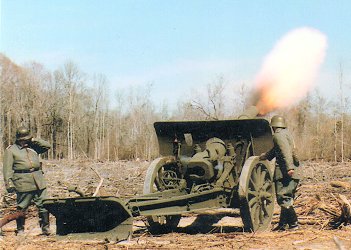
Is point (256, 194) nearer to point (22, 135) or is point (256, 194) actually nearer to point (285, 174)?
point (285, 174)

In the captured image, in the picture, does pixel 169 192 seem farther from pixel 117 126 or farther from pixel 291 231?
pixel 117 126

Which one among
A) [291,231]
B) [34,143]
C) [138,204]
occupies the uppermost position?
[34,143]

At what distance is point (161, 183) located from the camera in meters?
8.91

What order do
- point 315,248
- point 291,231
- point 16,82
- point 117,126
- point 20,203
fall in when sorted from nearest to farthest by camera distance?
point 315,248
point 291,231
point 20,203
point 16,82
point 117,126

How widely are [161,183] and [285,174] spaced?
2118 millimetres

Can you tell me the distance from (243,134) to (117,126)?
6058 centimetres

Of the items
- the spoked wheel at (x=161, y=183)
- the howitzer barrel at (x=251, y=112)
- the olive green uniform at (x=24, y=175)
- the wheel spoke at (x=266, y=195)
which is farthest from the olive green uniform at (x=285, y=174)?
the olive green uniform at (x=24, y=175)

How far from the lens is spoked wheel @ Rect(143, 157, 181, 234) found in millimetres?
8430

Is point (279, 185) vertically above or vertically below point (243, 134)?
below

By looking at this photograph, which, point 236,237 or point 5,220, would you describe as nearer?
point 236,237

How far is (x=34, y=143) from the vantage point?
9.17 meters

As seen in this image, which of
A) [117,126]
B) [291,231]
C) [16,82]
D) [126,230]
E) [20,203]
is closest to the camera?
[126,230]

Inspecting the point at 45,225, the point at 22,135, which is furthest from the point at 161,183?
the point at 22,135

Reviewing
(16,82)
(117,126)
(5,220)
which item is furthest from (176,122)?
(117,126)
